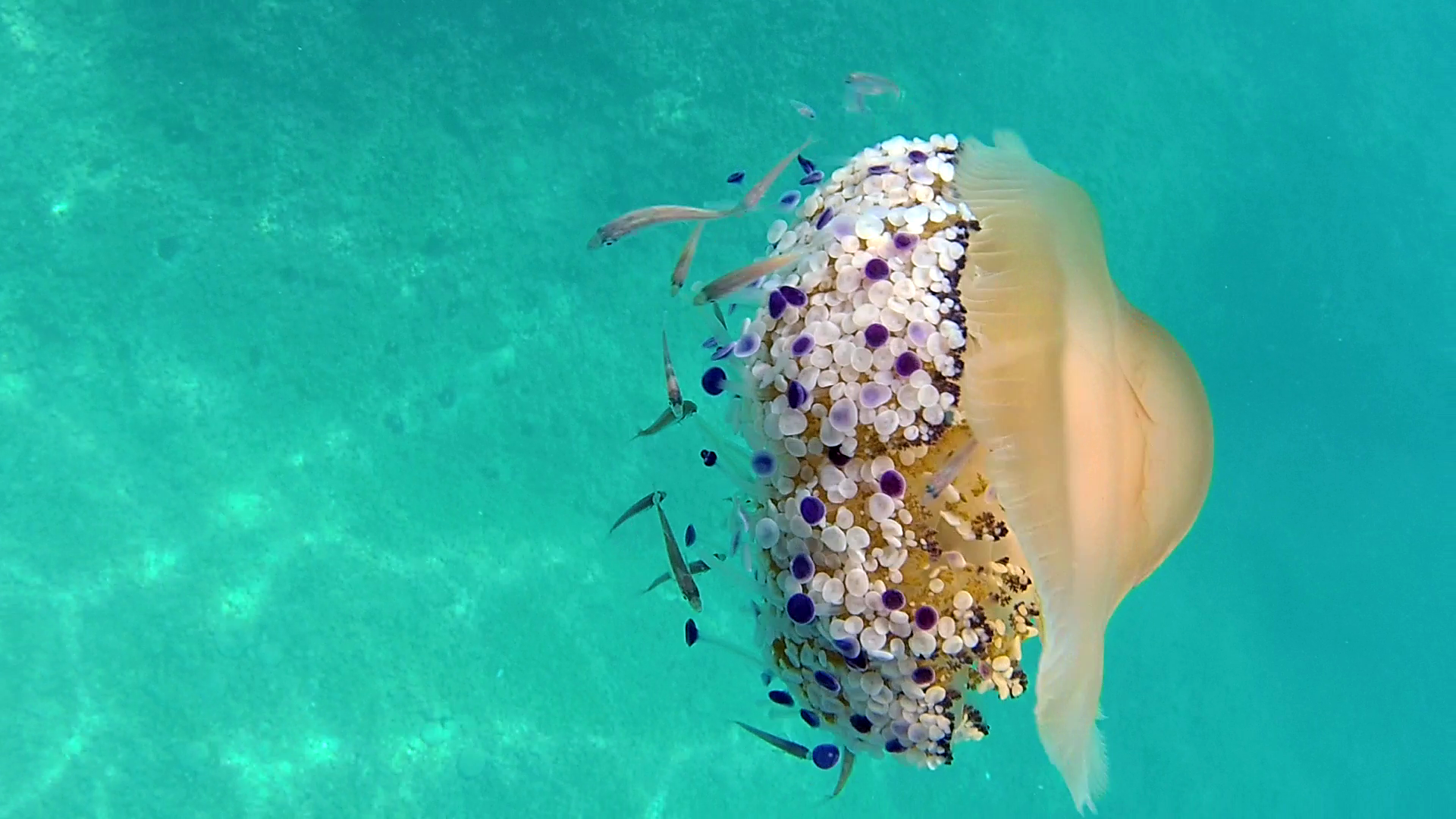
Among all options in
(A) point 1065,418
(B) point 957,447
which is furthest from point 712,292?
(A) point 1065,418

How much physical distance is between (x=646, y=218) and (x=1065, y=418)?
4.78 feet

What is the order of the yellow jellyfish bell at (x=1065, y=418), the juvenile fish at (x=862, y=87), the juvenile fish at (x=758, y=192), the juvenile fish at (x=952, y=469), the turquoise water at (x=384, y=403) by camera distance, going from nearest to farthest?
the yellow jellyfish bell at (x=1065, y=418) → the juvenile fish at (x=952, y=469) → the juvenile fish at (x=758, y=192) → the juvenile fish at (x=862, y=87) → the turquoise water at (x=384, y=403)

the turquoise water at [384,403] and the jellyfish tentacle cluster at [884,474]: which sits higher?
the jellyfish tentacle cluster at [884,474]

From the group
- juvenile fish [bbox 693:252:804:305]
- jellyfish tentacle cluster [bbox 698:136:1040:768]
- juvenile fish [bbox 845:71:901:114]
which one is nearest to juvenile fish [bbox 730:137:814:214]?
juvenile fish [bbox 693:252:804:305]

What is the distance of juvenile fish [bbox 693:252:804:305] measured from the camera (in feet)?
7.23

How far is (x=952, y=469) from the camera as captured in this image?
1946 mm

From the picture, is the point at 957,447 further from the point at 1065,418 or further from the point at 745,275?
the point at 745,275

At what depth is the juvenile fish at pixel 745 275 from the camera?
7.23 ft

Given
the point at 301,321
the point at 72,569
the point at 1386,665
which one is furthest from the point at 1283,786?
the point at 72,569

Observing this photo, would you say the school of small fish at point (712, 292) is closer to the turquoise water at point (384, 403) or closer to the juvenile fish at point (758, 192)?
the juvenile fish at point (758, 192)

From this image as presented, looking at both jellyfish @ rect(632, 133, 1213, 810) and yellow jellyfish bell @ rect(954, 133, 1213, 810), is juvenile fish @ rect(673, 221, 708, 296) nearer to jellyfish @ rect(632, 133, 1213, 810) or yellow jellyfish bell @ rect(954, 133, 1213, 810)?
jellyfish @ rect(632, 133, 1213, 810)

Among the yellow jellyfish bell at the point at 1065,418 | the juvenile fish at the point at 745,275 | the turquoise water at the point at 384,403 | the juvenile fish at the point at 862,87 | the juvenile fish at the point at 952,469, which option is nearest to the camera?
the yellow jellyfish bell at the point at 1065,418

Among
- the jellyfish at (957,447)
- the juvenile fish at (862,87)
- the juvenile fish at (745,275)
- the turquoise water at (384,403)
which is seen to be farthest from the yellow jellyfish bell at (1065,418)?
the turquoise water at (384,403)

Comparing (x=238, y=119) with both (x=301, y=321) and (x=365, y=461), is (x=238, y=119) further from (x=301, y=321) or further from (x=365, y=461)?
(x=365, y=461)
